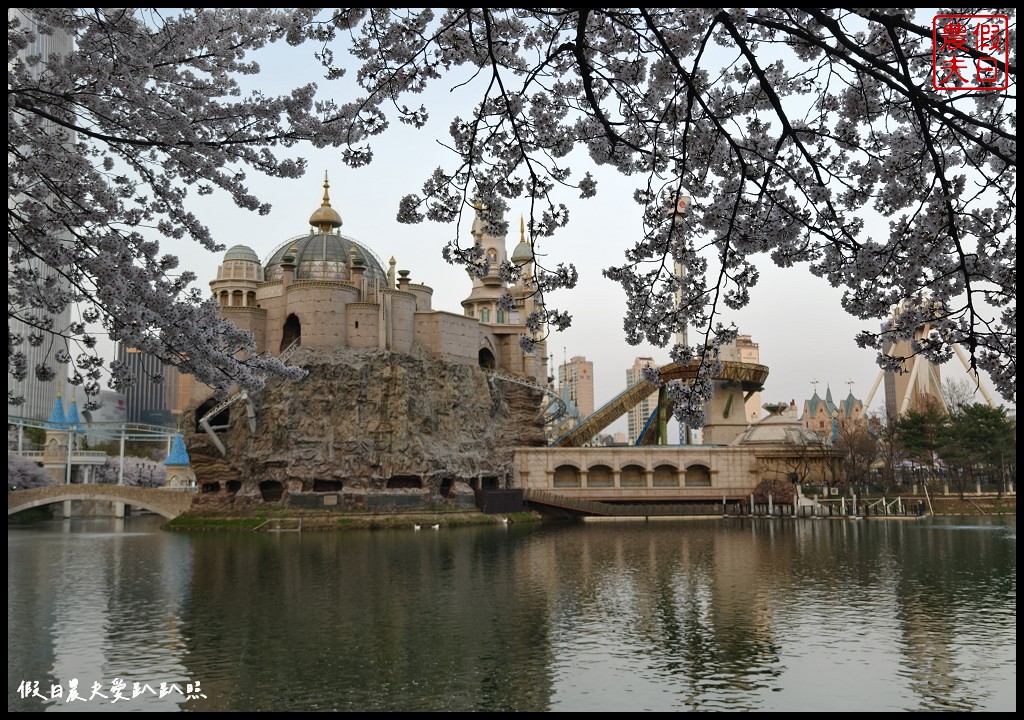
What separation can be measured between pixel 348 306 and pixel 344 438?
41.1 ft

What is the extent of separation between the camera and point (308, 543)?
52.5 metres

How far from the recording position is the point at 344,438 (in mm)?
71000

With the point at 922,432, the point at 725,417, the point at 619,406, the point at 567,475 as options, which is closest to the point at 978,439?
the point at 922,432

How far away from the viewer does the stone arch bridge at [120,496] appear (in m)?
73.8

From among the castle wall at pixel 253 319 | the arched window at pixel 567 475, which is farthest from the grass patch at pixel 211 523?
the arched window at pixel 567 475

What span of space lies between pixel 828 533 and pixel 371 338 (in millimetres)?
41117

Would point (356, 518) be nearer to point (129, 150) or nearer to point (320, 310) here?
point (320, 310)

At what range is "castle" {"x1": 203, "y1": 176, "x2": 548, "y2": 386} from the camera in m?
75.4

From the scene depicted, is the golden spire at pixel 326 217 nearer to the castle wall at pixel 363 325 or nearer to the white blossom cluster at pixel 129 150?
the castle wall at pixel 363 325

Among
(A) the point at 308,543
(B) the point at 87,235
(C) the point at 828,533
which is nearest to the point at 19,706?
(B) the point at 87,235

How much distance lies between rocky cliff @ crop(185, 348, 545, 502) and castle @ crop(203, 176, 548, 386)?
2.81 meters

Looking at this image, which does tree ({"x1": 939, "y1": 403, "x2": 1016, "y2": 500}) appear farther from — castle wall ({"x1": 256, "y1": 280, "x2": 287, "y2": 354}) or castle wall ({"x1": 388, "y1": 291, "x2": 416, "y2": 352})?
castle wall ({"x1": 256, "y1": 280, "x2": 287, "y2": 354})

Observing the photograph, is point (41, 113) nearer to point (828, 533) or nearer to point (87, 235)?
point (87, 235)

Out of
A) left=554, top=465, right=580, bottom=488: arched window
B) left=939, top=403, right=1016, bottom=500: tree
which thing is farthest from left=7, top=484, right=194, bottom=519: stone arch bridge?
left=939, top=403, right=1016, bottom=500: tree
